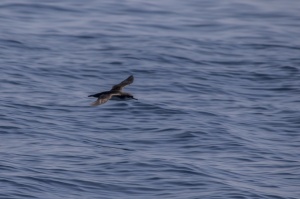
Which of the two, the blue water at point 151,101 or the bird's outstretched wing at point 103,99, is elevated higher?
the bird's outstretched wing at point 103,99

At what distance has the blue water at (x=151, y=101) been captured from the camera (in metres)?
15.9

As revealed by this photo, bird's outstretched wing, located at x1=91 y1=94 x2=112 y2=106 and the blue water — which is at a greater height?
bird's outstretched wing, located at x1=91 y1=94 x2=112 y2=106

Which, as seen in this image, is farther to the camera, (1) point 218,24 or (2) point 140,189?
(1) point 218,24

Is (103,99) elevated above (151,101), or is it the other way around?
(103,99)

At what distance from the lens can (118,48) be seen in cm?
2625

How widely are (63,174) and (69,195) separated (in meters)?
0.95

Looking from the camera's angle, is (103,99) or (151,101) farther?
(151,101)

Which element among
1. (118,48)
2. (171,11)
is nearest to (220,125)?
(118,48)

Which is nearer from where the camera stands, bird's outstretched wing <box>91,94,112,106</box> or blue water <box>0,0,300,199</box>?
bird's outstretched wing <box>91,94,112,106</box>

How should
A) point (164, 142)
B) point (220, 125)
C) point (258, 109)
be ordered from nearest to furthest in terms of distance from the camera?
point (164, 142) → point (220, 125) → point (258, 109)

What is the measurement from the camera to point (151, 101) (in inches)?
841

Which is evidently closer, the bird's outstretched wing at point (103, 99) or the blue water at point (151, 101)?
the bird's outstretched wing at point (103, 99)

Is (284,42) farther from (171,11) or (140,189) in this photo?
(140,189)

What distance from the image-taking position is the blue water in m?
15.9
